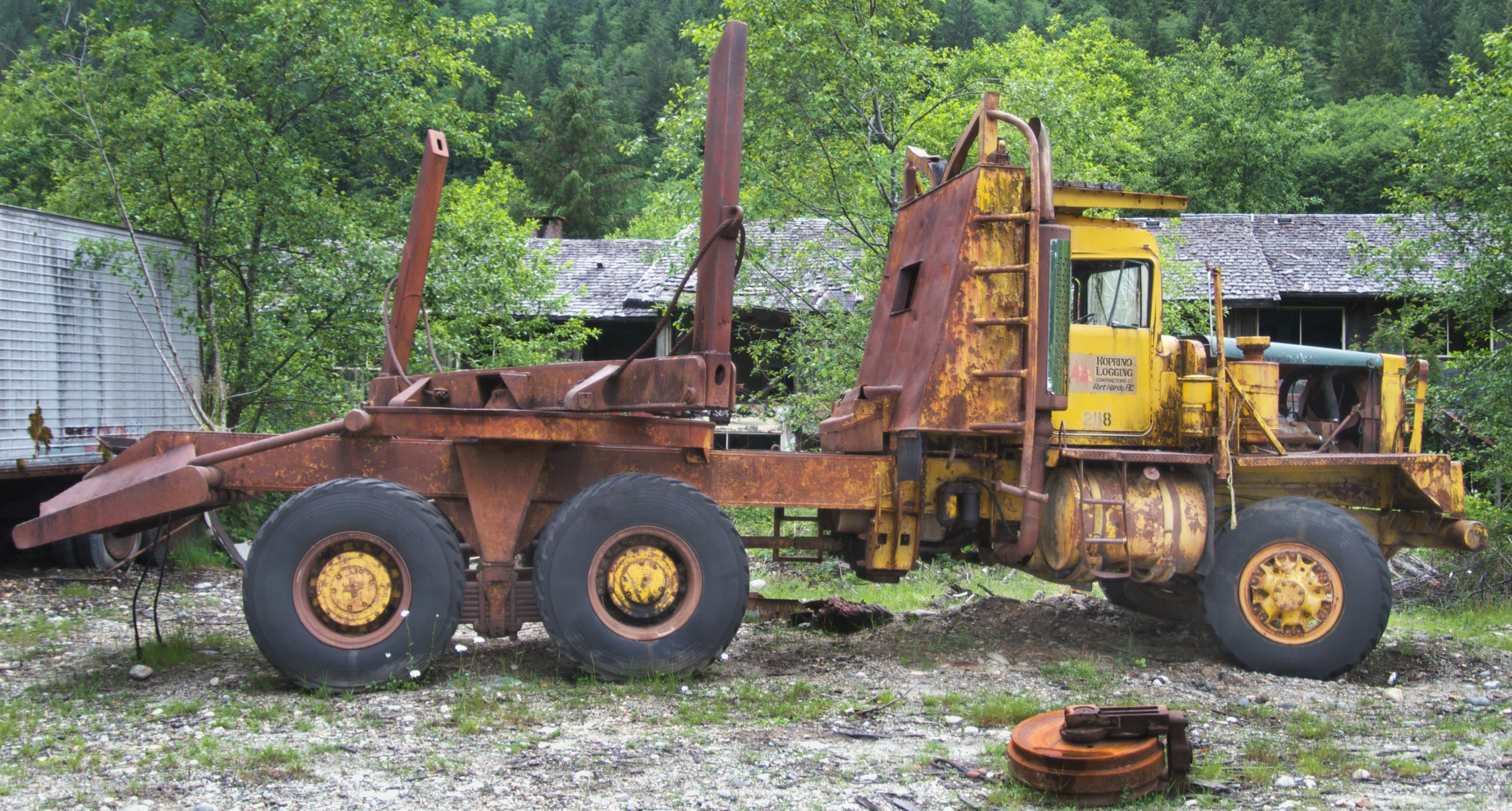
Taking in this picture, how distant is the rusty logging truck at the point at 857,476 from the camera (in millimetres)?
6699

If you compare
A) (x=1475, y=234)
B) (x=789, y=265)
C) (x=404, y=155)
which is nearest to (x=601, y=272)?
(x=789, y=265)

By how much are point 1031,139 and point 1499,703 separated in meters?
4.49

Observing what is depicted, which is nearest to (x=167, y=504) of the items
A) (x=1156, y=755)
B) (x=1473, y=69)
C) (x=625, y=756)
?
(x=625, y=756)

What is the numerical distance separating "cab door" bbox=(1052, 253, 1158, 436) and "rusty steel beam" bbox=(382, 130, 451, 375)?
4.39 meters

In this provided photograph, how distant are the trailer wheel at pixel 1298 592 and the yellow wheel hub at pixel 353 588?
5310mm

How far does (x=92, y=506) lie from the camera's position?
6711mm

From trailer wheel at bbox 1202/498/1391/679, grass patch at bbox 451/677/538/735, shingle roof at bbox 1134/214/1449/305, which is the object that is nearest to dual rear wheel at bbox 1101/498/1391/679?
trailer wheel at bbox 1202/498/1391/679

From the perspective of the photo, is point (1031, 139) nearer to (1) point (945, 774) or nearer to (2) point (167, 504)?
(1) point (945, 774)

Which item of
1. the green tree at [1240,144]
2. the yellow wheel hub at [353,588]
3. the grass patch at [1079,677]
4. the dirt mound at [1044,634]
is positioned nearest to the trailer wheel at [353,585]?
the yellow wheel hub at [353,588]

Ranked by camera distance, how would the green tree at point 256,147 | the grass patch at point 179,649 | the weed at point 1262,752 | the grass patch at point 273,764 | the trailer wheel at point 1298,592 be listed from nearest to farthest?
the grass patch at point 273,764
the weed at point 1262,752
the grass patch at point 179,649
the trailer wheel at point 1298,592
the green tree at point 256,147

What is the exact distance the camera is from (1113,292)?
26.0 feet

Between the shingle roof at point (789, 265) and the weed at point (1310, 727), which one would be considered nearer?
the weed at point (1310, 727)

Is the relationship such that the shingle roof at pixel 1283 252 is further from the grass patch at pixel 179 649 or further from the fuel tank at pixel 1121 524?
the grass patch at pixel 179 649

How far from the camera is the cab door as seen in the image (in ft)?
25.4
